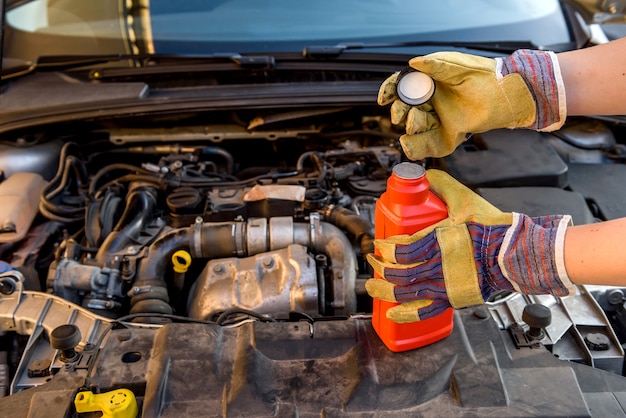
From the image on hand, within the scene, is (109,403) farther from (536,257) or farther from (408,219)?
(536,257)

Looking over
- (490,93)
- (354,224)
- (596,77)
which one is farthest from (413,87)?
(354,224)

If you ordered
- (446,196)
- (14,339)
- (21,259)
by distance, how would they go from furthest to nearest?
(21,259), (14,339), (446,196)

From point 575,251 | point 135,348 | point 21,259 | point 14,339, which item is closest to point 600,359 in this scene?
point 575,251

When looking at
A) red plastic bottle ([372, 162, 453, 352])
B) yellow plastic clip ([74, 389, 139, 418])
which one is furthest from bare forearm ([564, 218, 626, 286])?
yellow plastic clip ([74, 389, 139, 418])

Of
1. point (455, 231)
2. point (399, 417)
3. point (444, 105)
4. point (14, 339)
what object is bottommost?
point (14, 339)

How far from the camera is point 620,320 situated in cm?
142

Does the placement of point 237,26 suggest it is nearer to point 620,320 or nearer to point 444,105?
point 444,105

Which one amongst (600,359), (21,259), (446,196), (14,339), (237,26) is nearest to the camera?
(446,196)

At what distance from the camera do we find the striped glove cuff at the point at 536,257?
992 millimetres

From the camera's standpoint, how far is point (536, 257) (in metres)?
1.00

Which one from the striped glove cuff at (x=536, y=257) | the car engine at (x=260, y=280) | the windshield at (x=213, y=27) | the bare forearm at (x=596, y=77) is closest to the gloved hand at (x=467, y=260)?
the striped glove cuff at (x=536, y=257)

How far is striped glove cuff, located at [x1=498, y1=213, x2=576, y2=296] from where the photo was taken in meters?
0.99

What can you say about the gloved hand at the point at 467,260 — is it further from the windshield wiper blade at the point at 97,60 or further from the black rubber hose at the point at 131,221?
the windshield wiper blade at the point at 97,60

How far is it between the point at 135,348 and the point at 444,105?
32.6 inches
